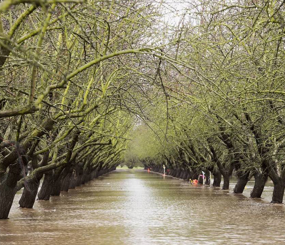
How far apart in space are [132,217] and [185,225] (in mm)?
3291

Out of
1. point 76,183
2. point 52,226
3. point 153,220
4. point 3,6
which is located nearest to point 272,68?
point 153,220

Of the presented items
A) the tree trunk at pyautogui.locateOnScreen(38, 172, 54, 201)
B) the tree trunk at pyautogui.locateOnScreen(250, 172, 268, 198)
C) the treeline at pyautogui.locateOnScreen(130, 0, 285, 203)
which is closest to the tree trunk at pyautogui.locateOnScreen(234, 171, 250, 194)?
the treeline at pyautogui.locateOnScreen(130, 0, 285, 203)

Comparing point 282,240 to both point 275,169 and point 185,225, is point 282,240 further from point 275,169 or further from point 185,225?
point 275,169

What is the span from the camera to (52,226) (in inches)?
712

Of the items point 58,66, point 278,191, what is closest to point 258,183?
point 278,191

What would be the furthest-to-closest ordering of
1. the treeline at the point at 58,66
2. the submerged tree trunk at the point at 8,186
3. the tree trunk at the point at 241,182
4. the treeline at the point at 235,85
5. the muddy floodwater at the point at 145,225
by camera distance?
the tree trunk at the point at 241,182 → the submerged tree trunk at the point at 8,186 → the muddy floodwater at the point at 145,225 → the treeline at the point at 235,85 → the treeline at the point at 58,66

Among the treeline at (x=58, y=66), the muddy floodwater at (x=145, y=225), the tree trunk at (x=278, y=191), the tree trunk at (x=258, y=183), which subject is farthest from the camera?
the tree trunk at (x=258, y=183)

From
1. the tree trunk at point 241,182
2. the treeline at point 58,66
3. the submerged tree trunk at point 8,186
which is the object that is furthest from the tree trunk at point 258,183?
the submerged tree trunk at point 8,186

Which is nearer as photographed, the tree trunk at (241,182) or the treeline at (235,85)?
the treeline at (235,85)

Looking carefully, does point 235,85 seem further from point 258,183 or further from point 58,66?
point 258,183

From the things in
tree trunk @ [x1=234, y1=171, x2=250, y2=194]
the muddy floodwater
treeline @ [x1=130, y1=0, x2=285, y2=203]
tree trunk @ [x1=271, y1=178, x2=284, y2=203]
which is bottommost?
the muddy floodwater

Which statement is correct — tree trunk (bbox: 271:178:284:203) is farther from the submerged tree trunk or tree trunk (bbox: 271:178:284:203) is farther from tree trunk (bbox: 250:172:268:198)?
the submerged tree trunk

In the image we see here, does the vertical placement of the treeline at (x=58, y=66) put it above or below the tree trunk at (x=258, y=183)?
above

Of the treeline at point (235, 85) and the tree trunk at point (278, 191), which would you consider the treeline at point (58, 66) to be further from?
the tree trunk at point (278, 191)
